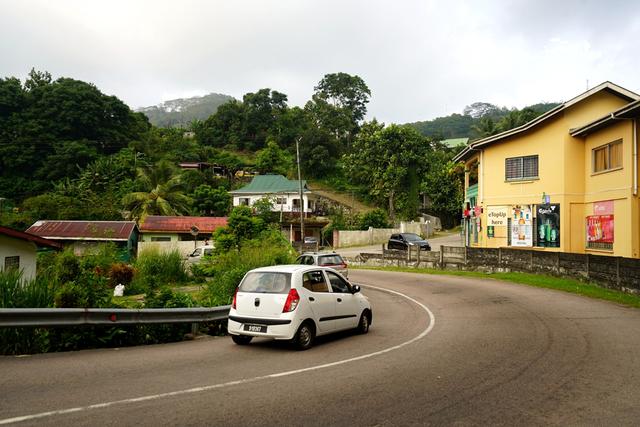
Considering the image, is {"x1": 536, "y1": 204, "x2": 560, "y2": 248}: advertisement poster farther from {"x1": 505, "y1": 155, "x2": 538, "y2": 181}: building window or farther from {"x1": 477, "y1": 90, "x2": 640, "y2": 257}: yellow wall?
{"x1": 505, "y1": 155, "x2": 538, "y2": 181}: building window

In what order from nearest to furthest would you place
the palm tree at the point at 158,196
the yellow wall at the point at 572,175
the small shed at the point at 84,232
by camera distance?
the yellow wall at the point at 572,175 < the small shed at the point at 84,232 < the palm tree at the point at 158,196

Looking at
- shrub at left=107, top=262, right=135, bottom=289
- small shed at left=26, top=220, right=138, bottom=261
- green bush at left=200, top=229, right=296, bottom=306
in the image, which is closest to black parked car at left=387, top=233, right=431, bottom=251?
green bush at left=200, top=229, right=296, bottom=306

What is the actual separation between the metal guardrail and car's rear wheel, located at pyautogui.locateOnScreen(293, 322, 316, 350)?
8.53 ft

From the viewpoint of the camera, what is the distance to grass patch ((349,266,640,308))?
55.5 ft

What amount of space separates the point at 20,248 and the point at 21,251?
13cm

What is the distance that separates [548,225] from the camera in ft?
89.5

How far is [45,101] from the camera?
2990 inches

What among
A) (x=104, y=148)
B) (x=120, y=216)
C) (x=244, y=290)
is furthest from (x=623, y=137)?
(x=104, y=148)

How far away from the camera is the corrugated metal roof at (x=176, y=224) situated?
1918 inches

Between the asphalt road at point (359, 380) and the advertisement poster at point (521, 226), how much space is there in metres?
17.0

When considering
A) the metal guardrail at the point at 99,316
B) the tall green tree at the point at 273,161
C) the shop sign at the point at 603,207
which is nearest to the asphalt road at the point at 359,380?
the metal guardrail at the point at 99,316

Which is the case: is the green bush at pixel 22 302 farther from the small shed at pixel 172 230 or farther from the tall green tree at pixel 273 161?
the tall green tree at pixel 273 161

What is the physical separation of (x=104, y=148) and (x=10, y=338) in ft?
253

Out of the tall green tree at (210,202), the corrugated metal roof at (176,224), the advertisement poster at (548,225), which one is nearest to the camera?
the advertisement poster at (548,225)
